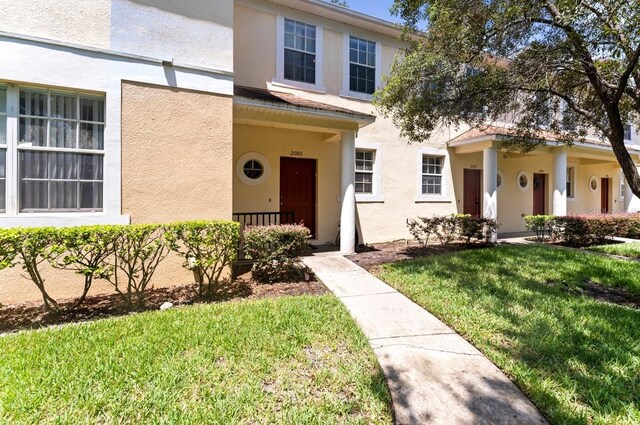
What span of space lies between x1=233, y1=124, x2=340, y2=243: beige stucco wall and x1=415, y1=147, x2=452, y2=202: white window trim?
128 inches

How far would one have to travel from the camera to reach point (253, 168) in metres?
8.96

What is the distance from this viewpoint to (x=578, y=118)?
7301 mm

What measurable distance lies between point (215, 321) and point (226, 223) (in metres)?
1.99

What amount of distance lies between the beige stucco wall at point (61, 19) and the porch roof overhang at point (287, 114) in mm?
2542

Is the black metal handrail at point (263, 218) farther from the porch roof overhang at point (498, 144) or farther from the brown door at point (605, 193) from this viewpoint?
the brown door at point (605, 193)

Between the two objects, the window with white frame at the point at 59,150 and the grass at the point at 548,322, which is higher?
the window with white frame at the point at 59,150

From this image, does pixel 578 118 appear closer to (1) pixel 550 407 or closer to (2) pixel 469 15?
(2) pixel 469 15

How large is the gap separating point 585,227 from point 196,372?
41.9 feet

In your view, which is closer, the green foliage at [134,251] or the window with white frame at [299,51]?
the green foliage at [134,251]

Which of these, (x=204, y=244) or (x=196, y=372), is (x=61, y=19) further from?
(x=196, y=372)

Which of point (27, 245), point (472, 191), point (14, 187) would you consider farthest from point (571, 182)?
point (14, 187)

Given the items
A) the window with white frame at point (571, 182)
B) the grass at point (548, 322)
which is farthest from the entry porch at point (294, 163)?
the window with white frame at point (571, 182)

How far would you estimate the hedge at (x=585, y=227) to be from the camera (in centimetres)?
1066

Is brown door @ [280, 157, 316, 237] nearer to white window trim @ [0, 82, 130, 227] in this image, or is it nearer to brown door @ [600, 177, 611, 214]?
white window trim @ [0, 82, 130, 227]
